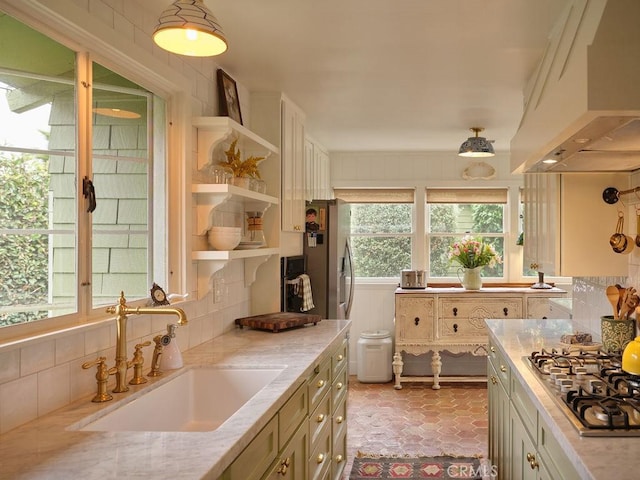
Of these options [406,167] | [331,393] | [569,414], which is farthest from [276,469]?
[406,167]

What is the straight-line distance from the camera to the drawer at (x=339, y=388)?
3127 mm

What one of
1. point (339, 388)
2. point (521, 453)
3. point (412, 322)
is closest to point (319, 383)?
point (339, 388)

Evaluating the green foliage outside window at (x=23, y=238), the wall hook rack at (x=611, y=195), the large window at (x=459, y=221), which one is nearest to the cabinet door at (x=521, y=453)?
the wall hook rack at (x=611, y=195)

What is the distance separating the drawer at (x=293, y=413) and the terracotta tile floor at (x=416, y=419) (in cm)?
141

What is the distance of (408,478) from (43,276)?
2.58 m

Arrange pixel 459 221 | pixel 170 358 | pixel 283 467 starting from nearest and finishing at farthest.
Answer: pixel 283 467, pixel 170 358, pixel 459 221

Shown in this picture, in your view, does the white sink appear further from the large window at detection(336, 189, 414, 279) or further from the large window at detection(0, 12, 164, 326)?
the large window at detection(336, 189, 414, 279)

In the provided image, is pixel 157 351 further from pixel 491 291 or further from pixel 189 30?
pixel 491 291

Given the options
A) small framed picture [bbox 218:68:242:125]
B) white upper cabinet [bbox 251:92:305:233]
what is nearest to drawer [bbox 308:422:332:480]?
white upper cabinet [bbox 251:92:305:233]

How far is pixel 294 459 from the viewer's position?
2182 millimetres

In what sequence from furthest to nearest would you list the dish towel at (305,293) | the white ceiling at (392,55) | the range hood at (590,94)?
1. the dish towel at (305,293)
2. the white ceiling at (392,55)
3. the range hood at (590,94)

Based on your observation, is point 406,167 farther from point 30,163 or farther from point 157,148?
point 30,163

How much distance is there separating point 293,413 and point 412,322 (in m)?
3.54

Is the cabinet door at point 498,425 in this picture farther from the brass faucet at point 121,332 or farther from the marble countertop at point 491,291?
the marble countertop at point 491,291
